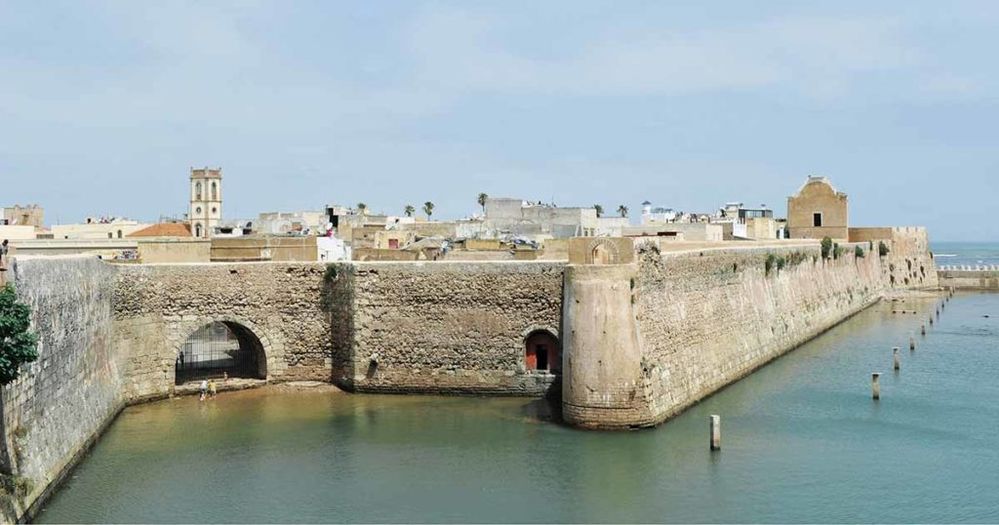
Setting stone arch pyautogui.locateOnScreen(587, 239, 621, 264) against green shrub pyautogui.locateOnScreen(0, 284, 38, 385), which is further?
stone arch pyautogui.locateOnScreen(587, 239, 621, 264)

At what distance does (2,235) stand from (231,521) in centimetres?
2739

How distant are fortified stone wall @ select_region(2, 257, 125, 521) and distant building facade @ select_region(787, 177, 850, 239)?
4439 cm

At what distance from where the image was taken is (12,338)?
15.6 m

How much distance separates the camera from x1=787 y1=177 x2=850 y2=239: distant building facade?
200ft

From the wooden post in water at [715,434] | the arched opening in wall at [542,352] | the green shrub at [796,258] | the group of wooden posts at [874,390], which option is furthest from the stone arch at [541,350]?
the green shrub at [796,258]

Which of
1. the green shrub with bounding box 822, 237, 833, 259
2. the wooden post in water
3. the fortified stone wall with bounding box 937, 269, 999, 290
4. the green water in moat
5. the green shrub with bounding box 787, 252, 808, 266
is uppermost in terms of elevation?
the green shrub with bounding box 822, 237, 833, 259

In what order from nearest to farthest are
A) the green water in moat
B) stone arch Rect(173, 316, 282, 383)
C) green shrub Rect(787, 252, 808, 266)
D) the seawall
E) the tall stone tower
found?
the green water in moat
stone arch Rect(173, 316, 282, 383)
green shrub Rect(787, 252, 808, 266)
the tall stone tower
the seawall

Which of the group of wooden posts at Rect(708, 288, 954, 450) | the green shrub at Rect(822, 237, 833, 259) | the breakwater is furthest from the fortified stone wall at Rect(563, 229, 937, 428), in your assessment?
the green shrub at Rect(822, 237, 833, 259)

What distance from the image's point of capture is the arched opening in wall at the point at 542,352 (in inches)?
1057

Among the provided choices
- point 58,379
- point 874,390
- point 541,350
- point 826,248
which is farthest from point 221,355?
point 826,248

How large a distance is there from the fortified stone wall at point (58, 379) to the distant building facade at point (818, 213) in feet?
146

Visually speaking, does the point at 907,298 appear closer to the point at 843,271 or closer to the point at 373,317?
the point at 843,271

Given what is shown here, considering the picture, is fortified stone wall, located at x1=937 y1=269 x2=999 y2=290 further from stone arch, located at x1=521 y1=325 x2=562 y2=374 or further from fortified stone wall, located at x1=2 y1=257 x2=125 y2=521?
fortified stone wall, located at x1=2 y1=257 x2=125 y2=521

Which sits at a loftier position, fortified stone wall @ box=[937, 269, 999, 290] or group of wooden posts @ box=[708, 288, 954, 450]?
fortified stone wall @ box=[937, 269, 999, 290]
